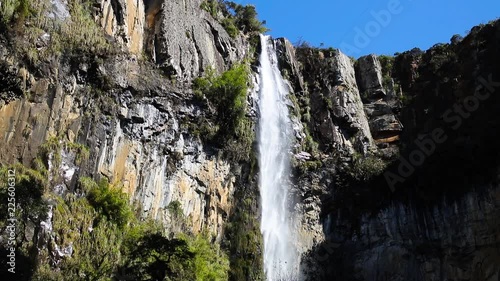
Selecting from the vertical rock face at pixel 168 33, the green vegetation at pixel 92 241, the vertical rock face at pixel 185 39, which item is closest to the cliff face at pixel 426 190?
the vertical rock face at pixel 185 39

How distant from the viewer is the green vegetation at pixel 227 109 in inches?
980

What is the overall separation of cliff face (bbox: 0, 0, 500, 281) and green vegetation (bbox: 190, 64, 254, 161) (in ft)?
1.16

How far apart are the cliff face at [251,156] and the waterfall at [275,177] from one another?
1.94 feet

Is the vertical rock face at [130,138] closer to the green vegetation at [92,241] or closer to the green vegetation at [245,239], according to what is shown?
→ the green vegetation at [245,239]

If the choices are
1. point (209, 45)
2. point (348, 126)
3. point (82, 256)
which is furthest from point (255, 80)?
point (82, 256)

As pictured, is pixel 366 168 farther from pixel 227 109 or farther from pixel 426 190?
pixel 227 109

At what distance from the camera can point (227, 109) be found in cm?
2556

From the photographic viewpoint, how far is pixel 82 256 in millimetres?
16922

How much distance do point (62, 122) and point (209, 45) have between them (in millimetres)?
11114

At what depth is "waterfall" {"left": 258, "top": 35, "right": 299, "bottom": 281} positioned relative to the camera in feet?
81.0

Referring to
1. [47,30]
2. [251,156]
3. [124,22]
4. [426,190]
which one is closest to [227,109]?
[251,156]

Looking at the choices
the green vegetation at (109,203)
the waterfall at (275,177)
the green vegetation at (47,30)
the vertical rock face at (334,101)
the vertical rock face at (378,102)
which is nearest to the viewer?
the green vegetation at (109,203)

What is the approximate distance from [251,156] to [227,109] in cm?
259

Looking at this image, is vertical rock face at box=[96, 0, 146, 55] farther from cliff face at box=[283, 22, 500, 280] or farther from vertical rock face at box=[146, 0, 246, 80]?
cliff face at box=[283, 22, 500, 280]
